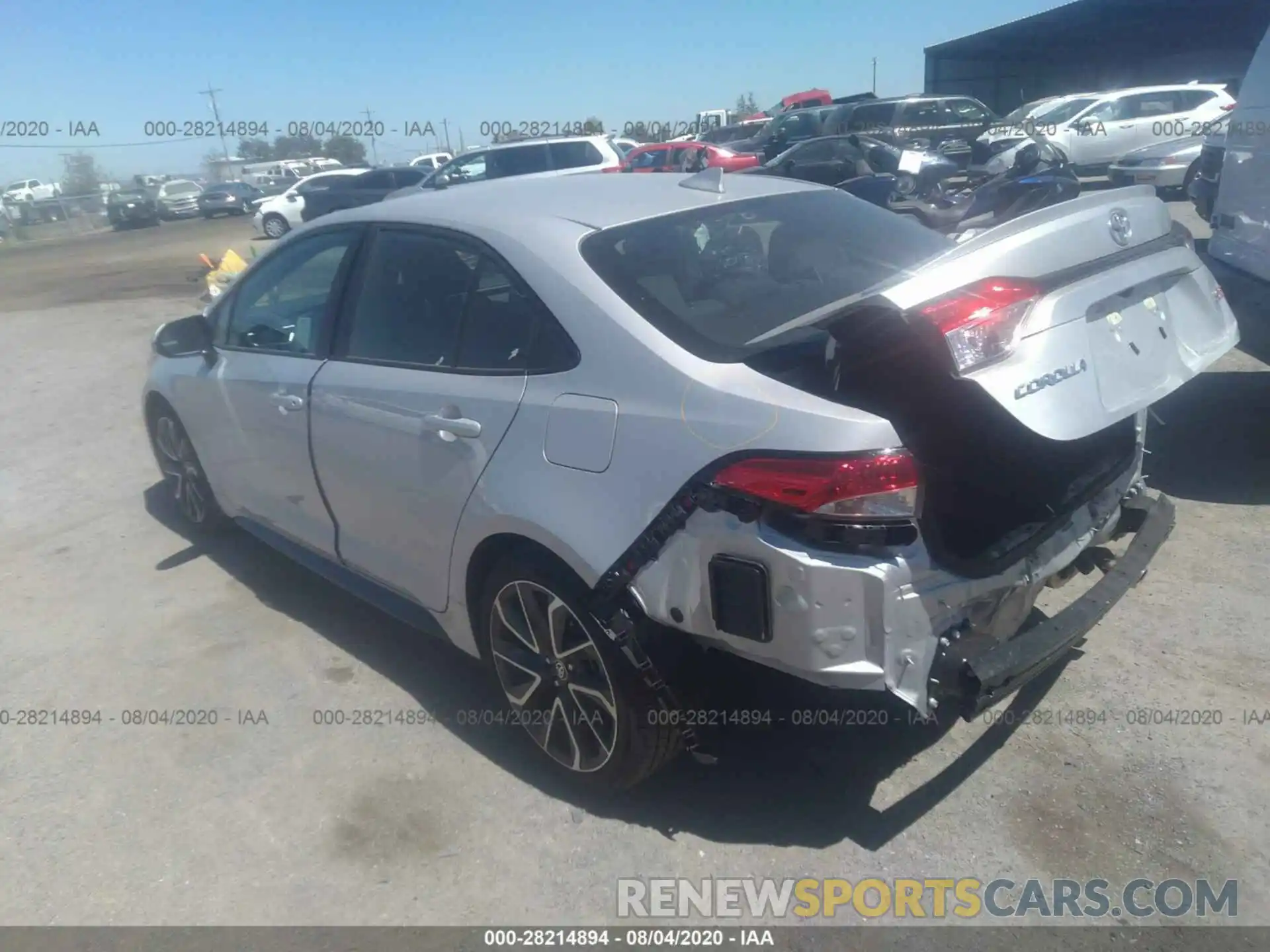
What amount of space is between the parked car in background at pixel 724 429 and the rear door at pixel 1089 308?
0.4 inches

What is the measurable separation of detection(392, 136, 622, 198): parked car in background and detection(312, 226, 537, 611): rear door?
43.8 ft

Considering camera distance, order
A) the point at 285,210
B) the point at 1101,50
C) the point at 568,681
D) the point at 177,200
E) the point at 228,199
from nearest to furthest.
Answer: the point at 568,681
the point at 285,210
the point at 228,199
the point at 177,200
the point at 1101,50

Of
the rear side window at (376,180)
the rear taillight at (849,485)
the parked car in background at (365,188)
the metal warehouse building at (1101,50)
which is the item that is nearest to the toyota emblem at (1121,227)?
the rear taillight at (849,485)

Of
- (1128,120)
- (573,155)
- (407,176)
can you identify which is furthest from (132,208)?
(1128,120)

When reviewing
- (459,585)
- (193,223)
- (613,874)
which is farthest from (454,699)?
(193,223)

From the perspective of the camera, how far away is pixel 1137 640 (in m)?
3.58

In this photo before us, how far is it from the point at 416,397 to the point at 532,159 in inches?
596

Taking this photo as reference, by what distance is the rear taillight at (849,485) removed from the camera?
2.24m

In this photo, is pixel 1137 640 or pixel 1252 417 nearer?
pixel 1137 640

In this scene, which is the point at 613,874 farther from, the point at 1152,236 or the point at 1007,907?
→ the point at 1152,236

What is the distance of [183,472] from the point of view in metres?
5.14

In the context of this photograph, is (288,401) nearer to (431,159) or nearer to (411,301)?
(411,301)

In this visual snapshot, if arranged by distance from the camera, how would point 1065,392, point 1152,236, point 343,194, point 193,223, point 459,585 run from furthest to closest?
point 193,223, point 343,194, point 459,585, point 1152,236, point 1065,392

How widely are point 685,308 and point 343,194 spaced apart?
2089 cm
